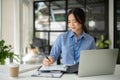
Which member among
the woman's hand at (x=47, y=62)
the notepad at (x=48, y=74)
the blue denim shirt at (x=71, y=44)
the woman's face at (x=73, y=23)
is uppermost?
the woman's face at (x=73, y=23)

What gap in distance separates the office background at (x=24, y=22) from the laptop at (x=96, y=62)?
2.77 m

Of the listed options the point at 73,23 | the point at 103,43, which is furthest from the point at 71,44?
the point at 103,43

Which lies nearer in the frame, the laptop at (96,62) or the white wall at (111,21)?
the laptop at (96,62)

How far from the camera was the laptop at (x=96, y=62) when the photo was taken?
1655mm

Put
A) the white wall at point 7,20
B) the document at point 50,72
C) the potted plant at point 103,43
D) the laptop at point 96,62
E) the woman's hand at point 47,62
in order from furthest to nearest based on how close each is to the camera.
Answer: the potted plant at point 103,43 < the white wall at point 7,20 < the woman's hand at point 47,62 < the document at point 50,72 < the laptop at point 96,62

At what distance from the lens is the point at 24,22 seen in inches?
225

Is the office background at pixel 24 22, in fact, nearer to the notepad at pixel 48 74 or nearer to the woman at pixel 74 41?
the woman at pixel 74 41

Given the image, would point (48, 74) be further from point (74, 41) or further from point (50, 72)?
point (74, 41)

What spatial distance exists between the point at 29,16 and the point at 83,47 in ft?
15.7

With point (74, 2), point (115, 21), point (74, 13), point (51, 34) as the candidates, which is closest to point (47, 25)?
point (51, 34)

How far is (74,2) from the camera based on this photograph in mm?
6496

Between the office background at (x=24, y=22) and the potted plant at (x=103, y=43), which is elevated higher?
the office background at (x=24, y=22)

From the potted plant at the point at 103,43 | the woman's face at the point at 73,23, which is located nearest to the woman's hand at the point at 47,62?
the woman's face at the point at 73,23

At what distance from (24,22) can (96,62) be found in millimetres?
4251
